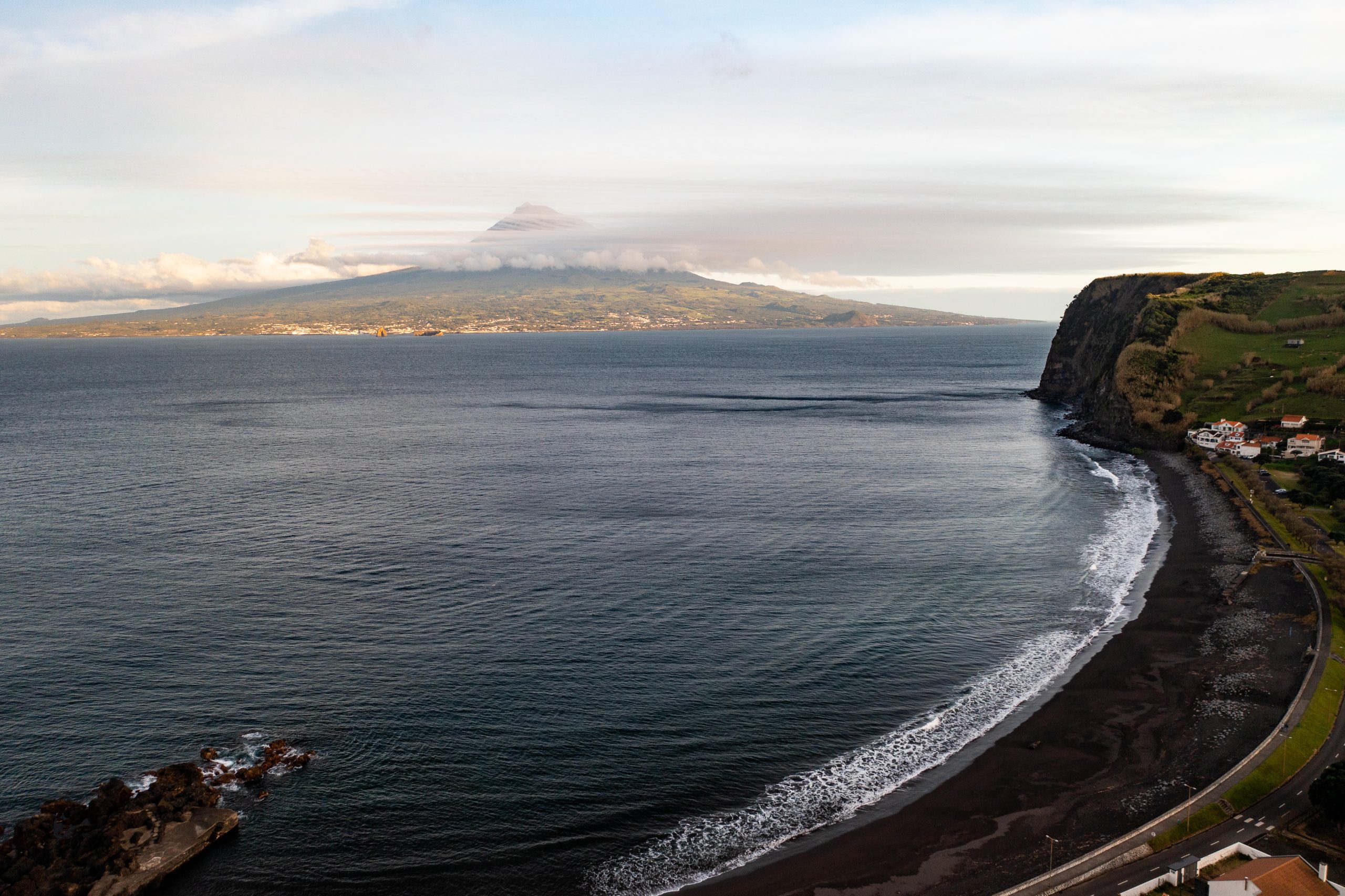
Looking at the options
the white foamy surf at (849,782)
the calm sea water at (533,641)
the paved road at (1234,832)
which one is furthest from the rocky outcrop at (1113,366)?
the paved road at (1234,832)

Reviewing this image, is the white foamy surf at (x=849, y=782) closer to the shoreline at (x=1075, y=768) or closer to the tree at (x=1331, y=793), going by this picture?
the shoreline at (x=1075, y=768)

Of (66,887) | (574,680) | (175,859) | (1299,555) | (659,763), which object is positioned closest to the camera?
(66,887)

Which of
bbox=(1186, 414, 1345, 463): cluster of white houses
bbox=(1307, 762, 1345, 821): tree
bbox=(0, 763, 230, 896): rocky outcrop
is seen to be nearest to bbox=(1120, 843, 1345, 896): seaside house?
bbox=(1307, 762, 1345, 821): tree

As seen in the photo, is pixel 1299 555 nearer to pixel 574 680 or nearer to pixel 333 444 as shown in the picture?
pixel 574 680

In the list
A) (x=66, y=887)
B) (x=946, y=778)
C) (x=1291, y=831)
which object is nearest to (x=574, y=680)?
(x=946, y=778)

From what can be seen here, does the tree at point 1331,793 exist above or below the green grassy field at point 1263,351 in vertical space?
below
